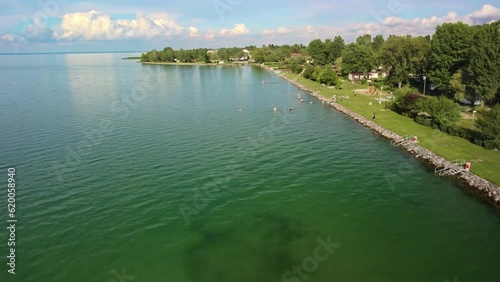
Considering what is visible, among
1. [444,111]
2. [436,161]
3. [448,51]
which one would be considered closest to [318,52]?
[448,51]

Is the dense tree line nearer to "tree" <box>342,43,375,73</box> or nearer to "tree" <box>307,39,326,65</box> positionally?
"tree" <box>342,43,375,73</box>

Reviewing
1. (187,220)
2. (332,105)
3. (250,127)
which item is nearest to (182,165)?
(187,220)

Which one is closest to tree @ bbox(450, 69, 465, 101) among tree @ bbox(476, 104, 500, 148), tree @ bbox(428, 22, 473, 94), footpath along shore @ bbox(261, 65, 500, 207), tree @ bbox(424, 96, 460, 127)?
tree @ bbox(428, 22, 473, 94)

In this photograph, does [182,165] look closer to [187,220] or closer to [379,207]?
[187,220]

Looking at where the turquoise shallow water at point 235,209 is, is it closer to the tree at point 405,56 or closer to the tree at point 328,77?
the tree at point 405,56

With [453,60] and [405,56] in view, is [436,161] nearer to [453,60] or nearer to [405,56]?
[453,60]

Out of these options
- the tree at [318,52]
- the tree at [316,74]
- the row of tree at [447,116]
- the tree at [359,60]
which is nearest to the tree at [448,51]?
the row of tree at [447,116]
